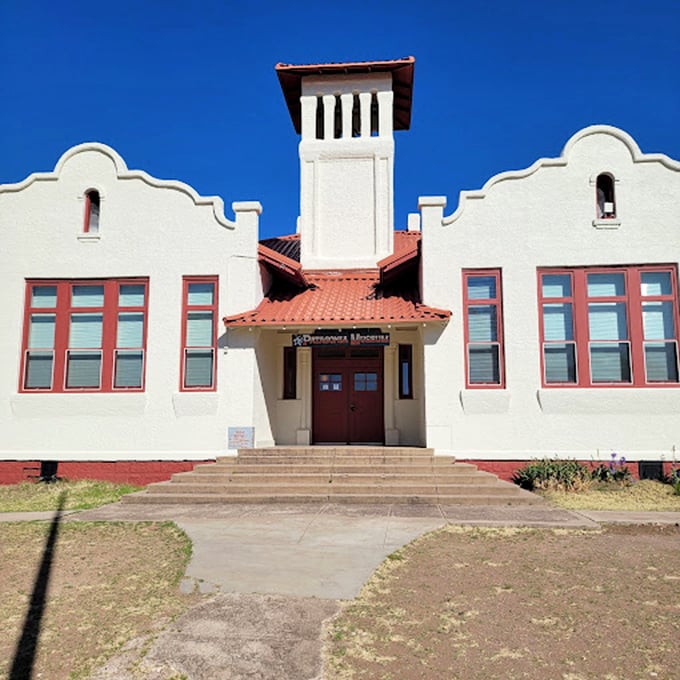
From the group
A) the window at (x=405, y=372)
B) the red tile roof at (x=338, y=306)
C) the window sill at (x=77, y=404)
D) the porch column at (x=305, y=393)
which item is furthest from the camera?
the window at (x=405, y=372)

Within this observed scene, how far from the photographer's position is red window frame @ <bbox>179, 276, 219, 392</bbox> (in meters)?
13.0

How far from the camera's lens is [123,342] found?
1327 centimetres

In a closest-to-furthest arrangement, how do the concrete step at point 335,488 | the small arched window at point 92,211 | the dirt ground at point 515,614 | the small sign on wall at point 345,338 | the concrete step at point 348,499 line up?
the dirt ground at point 515,614 → the concrete step at point 348,499 → the concrete step at point 335,488 → the small sign on wall at point 345,338 → the small arched window at point 92,211

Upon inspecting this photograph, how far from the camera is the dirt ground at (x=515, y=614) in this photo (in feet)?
12.9

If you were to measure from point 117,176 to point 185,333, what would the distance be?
4.14 metres

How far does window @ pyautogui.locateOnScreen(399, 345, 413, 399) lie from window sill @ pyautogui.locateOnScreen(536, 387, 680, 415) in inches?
132

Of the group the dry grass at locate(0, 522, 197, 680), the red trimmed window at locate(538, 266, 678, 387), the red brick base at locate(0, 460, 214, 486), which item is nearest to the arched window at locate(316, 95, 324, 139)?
the red trimmed window at locate(538, 266, 678, 387)

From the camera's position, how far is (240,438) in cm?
1258

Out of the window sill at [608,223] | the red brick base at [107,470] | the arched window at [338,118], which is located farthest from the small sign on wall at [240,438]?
the arched window at [338,118]

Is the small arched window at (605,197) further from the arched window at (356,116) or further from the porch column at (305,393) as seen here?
the arched window at (356,116)

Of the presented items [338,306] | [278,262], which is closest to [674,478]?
[338,306]

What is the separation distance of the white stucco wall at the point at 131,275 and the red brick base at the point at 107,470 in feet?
0.55

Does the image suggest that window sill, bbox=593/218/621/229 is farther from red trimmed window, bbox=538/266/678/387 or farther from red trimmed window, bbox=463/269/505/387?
red trimmed window, bbox=463/269/505/387

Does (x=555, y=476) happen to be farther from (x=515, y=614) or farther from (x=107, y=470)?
(x=107, y=470)
